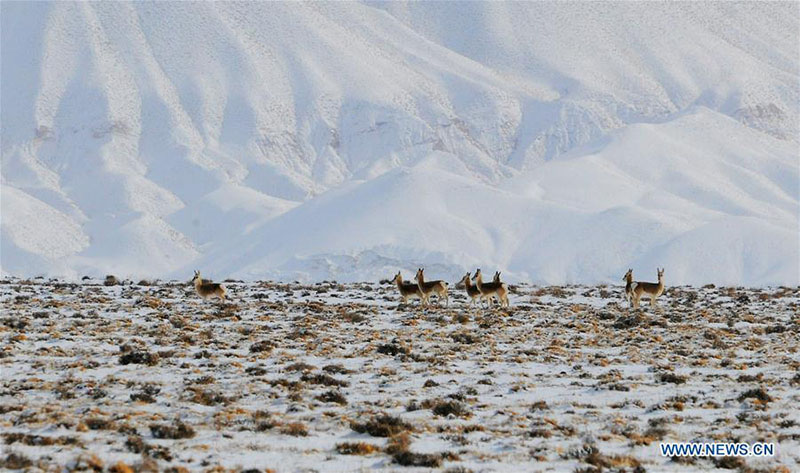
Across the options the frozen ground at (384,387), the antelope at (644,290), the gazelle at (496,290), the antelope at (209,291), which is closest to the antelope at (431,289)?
the gazelle at (496,290)

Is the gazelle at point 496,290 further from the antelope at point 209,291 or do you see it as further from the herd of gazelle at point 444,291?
the antelope at point 209,291

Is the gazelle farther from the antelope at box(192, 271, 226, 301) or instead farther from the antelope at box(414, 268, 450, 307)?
the antelope at box(192, 271, 226, 301)

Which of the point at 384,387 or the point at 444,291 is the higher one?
the point at 444,291

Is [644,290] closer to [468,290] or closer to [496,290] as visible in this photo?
[496,290]

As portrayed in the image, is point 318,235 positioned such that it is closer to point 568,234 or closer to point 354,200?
point 354,200

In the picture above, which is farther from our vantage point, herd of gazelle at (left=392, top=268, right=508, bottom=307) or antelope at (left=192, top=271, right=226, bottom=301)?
antelope at (left=192, top=271, right=226, bottom=301)

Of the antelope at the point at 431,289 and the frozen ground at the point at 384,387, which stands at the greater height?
the antelope at the point at 431,289

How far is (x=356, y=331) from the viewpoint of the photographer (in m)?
24.9

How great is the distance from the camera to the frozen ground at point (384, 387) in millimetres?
13164

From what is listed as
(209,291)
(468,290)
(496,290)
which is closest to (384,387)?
(496,290)

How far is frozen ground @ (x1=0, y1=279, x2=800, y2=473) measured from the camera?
13164 mm

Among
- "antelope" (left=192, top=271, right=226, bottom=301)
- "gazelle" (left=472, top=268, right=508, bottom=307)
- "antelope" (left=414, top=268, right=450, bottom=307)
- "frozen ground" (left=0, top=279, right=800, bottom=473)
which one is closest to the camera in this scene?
"frozen ground" (left=0, top=279, right=800, bottom=473)

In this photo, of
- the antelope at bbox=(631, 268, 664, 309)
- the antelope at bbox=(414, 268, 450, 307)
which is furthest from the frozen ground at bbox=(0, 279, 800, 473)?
the antelope at bbox=(631, 268, 664, 309)

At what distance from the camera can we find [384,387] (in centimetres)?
1781
